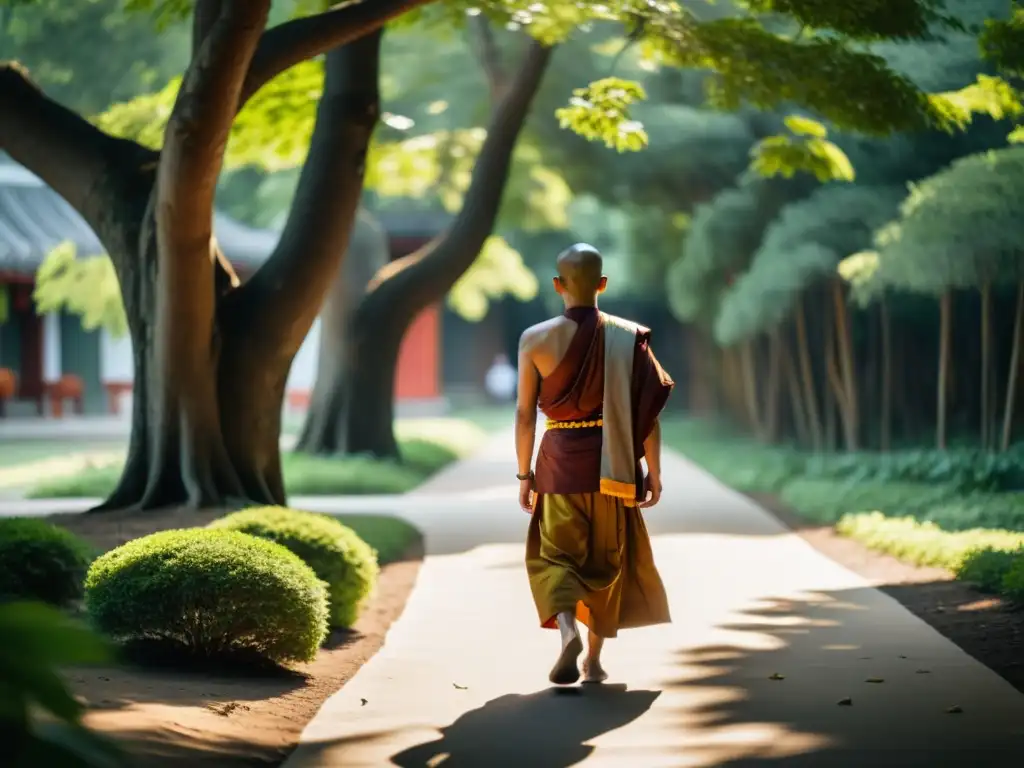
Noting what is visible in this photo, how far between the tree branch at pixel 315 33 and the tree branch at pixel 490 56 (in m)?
9.34

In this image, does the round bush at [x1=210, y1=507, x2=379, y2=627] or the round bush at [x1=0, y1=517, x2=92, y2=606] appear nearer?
the round bush at [x1=0, y1=517, x2=92, y2=606]

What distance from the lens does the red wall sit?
4150 centimetres

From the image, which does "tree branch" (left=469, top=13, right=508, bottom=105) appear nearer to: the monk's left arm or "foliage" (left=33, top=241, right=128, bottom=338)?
"foliage" (left=33, top=241, right=128, bottom=338)

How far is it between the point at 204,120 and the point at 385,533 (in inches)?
168

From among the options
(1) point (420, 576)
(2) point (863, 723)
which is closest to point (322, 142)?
(1) point (420, 576)

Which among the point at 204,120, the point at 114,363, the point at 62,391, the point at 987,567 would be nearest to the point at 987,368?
the point at 987,567

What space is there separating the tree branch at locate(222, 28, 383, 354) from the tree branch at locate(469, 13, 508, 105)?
6891 mm

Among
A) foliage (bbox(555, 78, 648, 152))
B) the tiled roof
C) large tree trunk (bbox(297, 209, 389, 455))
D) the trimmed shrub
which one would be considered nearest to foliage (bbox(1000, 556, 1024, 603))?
the trimmed shrub

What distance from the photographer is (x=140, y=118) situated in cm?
1897

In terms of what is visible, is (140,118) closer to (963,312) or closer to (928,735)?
(963,312)

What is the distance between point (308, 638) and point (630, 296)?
42.1 m

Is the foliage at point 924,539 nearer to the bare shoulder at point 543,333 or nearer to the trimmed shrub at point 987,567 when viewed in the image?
the trimmed shrub at point 987,567

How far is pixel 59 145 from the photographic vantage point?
536 inches

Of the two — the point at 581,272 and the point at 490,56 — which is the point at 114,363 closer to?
the point at 490,56
